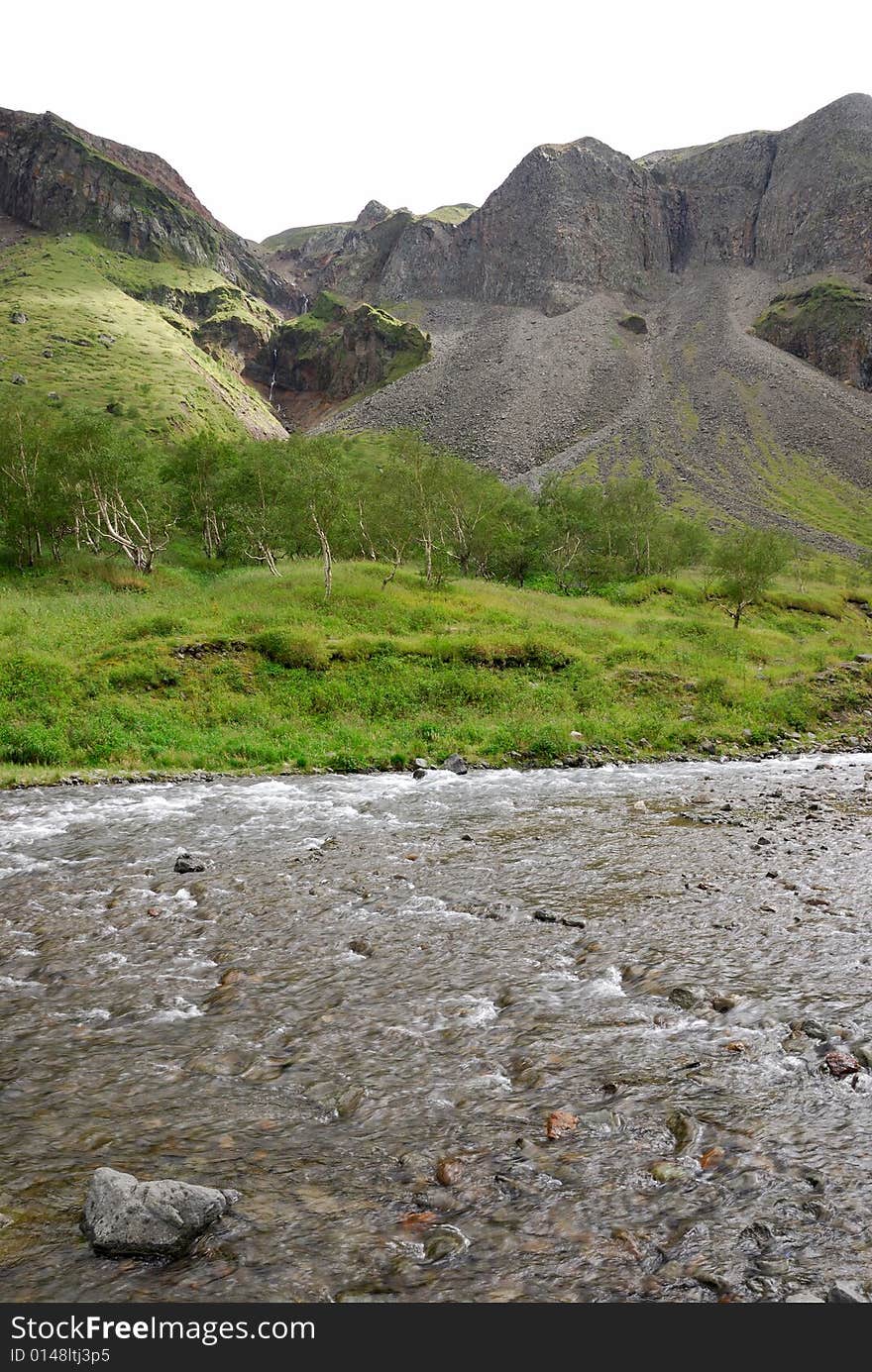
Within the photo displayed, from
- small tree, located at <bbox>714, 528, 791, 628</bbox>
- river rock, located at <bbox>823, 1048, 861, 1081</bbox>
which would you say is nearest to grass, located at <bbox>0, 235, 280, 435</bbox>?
small tree, located at <bbox>714, 528, 791, 628</bbox>

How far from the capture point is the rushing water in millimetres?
4883

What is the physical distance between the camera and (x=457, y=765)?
82.6ft

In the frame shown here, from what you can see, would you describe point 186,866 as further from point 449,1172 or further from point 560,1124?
point 560,1124

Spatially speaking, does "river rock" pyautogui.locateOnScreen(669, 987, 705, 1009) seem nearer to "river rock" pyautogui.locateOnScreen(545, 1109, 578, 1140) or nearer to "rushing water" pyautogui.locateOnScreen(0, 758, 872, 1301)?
"rushing water" pyautogui.locateOnScreen(0, 758, 872, 1301)

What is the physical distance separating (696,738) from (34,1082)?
2762 centimetres

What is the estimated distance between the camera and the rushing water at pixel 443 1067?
4883mm

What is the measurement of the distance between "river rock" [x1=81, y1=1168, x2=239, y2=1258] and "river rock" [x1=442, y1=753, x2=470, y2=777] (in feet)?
63.7

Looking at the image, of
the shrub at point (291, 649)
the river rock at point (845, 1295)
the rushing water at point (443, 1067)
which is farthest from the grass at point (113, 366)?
the river rock at point (845, 1295)

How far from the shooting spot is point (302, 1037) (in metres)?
7.82

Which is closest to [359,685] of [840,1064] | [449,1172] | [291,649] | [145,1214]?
[291,649]

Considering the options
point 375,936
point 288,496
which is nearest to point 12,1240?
point 375,936

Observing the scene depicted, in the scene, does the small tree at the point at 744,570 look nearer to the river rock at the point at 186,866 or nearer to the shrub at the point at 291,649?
the shrub at the point at 291,649

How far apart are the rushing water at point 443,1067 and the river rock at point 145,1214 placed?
11cm

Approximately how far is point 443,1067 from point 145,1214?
3.14 m
